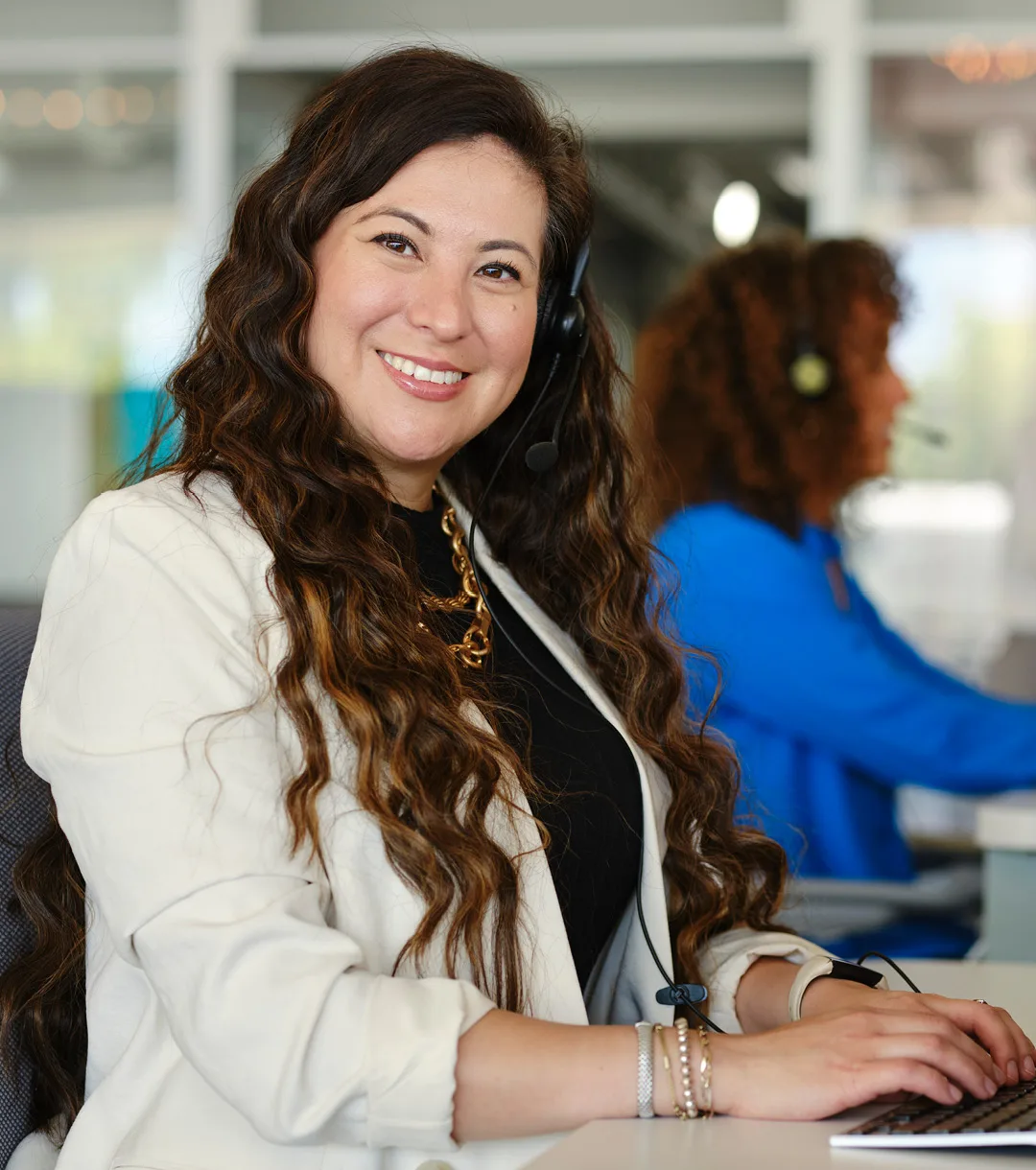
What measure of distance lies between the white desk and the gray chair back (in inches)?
20.0

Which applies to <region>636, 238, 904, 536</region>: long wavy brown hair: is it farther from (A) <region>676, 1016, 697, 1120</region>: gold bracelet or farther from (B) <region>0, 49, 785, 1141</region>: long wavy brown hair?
(A) <region>676, 1016, 697, 1120</region>: gold bracelet

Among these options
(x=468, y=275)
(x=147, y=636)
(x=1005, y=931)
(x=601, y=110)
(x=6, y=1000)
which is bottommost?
(x=1005, y=931)

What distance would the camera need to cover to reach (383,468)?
4.42 ft

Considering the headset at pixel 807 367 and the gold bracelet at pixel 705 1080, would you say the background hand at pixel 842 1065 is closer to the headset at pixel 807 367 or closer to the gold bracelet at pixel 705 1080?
the gold bracelet at pixel 705 1080

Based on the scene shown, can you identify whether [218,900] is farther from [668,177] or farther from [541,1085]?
[668,177]

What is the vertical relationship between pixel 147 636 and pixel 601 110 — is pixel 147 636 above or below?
below

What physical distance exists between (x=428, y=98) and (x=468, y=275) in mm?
140

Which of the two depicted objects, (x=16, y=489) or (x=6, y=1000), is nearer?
(x=6, y=1000)

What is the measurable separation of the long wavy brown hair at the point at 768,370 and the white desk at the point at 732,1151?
1.64 m

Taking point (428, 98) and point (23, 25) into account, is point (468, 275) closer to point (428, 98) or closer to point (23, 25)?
point (428, 98)

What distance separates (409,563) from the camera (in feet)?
4.18

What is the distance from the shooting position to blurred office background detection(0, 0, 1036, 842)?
12.4ft

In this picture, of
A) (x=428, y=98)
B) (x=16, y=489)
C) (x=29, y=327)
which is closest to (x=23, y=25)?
(x=29, y=327)

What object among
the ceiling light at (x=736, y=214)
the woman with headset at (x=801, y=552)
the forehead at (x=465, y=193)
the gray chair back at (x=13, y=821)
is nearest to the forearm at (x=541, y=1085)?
the gray chair back at (x=13, y=821)
